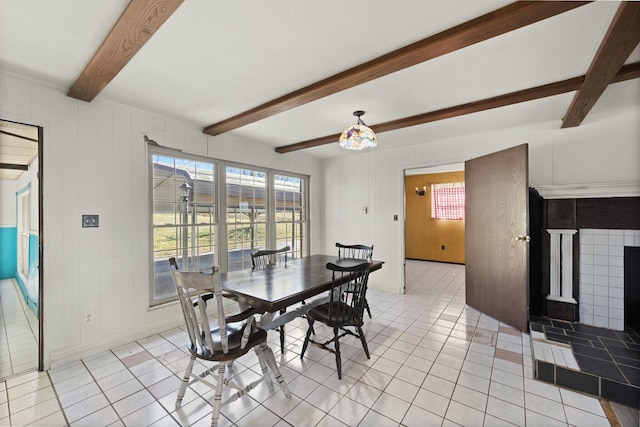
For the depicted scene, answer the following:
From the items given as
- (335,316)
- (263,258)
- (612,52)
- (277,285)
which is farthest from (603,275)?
(263,258)

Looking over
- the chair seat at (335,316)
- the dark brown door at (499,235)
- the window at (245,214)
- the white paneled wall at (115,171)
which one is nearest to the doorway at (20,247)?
the white paneled wall at (115,171)

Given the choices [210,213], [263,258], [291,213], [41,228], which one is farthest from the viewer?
[291,213]

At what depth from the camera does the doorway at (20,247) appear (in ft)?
7.76

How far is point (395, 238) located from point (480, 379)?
2.66 metres

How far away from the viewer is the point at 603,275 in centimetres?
300

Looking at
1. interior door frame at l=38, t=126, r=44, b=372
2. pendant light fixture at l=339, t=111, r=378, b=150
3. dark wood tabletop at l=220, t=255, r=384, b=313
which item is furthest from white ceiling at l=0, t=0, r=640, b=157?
dark wood tabletop at l=220, t=255, r=384, b=313

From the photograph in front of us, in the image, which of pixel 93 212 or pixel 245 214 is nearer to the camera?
pixel 93 212

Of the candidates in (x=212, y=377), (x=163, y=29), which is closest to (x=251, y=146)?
(x=163, y=29)

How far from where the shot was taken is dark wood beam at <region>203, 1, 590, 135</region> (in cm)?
142

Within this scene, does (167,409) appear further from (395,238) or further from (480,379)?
(395,238)

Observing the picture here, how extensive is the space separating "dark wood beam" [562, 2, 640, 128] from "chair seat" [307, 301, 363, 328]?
257 centimetres

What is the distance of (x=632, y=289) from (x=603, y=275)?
26 centimetres

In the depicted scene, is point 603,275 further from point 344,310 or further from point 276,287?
point 276,287

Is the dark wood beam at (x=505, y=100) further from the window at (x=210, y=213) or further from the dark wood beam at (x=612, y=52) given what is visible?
the window at (x=210, y=213)
